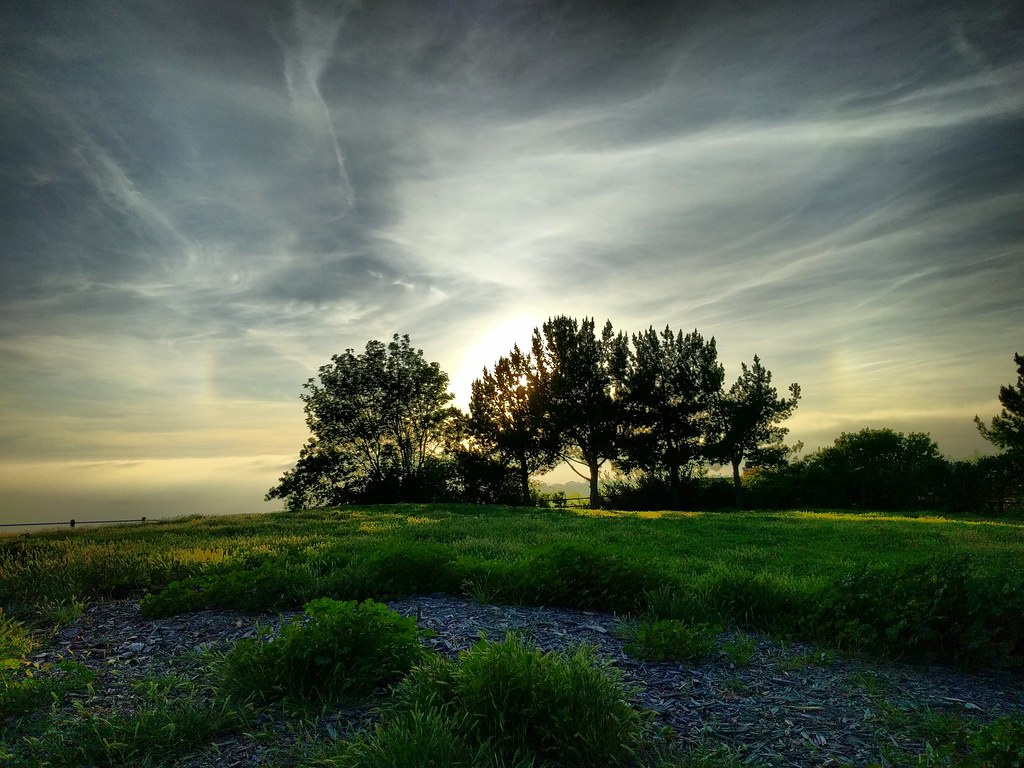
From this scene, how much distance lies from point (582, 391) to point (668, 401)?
216 inches

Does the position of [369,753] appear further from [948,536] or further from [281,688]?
[948,536]

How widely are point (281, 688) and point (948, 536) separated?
54.3 ft

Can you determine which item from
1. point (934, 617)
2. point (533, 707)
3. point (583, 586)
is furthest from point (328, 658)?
point (934, 617)

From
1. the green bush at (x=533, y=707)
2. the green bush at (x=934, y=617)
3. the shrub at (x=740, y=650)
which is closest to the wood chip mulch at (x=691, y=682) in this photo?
the shrub at (x=740, y=650)

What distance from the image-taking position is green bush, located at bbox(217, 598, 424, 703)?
439 centimetres

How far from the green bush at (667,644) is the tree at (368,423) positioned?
33.1 meters

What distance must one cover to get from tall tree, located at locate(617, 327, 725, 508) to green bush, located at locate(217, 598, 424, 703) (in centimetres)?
3408

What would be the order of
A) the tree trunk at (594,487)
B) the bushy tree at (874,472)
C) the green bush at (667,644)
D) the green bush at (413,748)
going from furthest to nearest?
the tree trunk at (594,487)
the bushy tree at (874,472)
the green bush at (667,644)
the green bush at (413,748)

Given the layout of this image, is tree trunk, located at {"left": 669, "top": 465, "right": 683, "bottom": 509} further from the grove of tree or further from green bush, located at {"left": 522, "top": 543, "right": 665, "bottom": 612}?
green bush, located at {"left": 522, "top": 543, "right": 665, "bottom": 612}

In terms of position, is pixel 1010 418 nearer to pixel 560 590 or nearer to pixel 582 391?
pixel 582 391

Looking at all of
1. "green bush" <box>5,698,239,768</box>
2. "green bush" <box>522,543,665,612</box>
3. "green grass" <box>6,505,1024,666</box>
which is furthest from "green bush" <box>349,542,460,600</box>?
"green bush" <box>5,698,239,768</box>

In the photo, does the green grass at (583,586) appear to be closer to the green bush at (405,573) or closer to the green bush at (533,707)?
the green bush at (405,573)

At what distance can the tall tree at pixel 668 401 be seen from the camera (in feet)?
124

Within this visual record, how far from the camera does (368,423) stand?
130 feet
